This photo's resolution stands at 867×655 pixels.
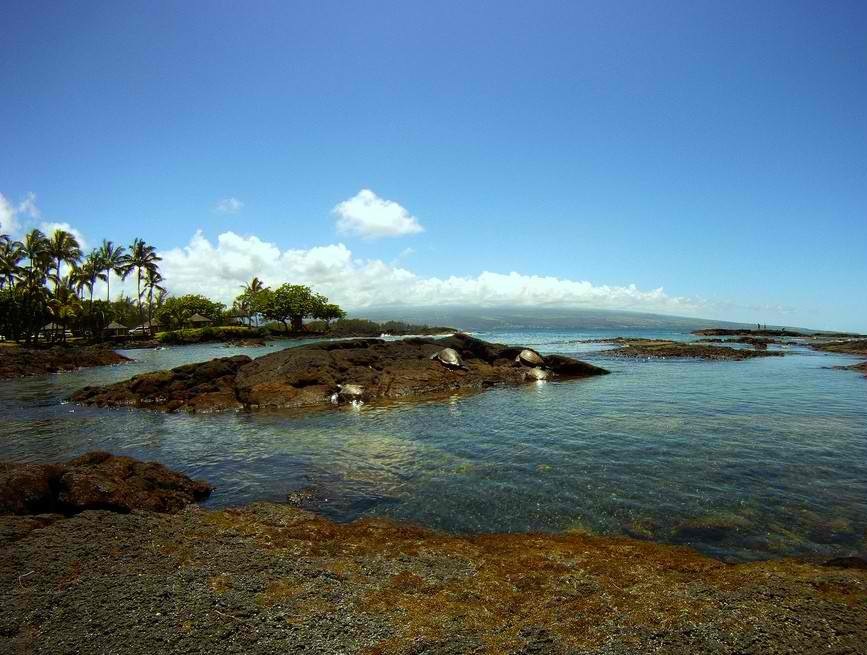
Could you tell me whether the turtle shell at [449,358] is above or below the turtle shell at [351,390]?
above

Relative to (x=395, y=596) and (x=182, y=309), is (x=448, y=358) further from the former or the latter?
(x=182, y=309)

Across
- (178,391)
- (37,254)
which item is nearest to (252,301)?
(37,254)

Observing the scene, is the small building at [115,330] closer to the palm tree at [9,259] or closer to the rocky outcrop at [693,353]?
the palm tree at [9,259]

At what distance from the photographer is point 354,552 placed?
6.71 m

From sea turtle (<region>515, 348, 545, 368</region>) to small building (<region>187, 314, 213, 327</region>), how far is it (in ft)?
290

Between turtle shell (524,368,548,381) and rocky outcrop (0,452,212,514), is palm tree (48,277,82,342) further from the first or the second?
rocky outcrop (0,452,212,514)

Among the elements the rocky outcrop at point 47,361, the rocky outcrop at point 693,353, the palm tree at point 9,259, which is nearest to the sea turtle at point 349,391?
the rocky outcrop at point 47,361

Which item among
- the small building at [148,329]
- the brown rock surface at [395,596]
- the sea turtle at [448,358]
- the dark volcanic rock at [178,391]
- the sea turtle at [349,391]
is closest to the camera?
the brown rock surface at [395,596]

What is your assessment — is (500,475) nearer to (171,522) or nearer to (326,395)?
(171,522)

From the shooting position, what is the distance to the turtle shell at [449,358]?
29.9 m

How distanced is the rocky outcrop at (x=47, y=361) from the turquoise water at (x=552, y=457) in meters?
20.3

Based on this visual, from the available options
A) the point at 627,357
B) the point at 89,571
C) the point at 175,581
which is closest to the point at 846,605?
the point at 175,581

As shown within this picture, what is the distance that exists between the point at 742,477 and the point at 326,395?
57.4ft

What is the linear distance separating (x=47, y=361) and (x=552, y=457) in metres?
51.3
